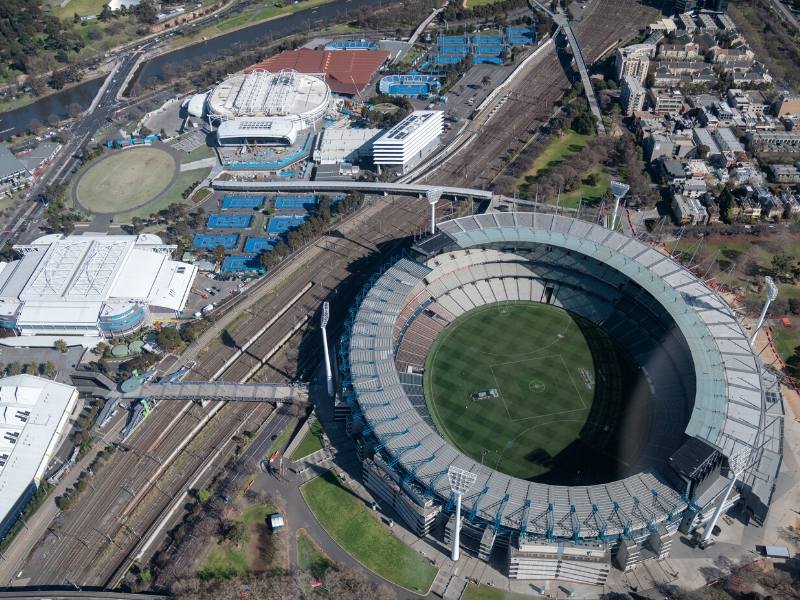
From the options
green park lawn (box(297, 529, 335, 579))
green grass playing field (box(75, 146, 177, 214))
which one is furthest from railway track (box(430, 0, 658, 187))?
green park lawn (box(297, 529, 335, 579))

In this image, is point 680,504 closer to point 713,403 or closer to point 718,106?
point 713,403

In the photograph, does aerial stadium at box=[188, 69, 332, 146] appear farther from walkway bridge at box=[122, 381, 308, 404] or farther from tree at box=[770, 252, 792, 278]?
tree at box=[770, 252, 792, 278]

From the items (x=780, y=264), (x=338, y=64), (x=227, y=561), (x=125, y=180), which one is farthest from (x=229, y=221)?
(x=780, y=264)

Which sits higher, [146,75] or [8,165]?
[146,75]

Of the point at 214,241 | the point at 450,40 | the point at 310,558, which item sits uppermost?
the point at 450,40

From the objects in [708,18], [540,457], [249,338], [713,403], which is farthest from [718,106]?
[249,338]

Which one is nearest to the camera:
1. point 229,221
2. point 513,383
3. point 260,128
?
point 513,383

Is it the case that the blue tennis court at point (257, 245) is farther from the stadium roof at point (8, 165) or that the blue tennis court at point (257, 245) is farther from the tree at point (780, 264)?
the tree at point (780, 264)

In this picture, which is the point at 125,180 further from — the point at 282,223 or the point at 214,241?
the point at 282,223
